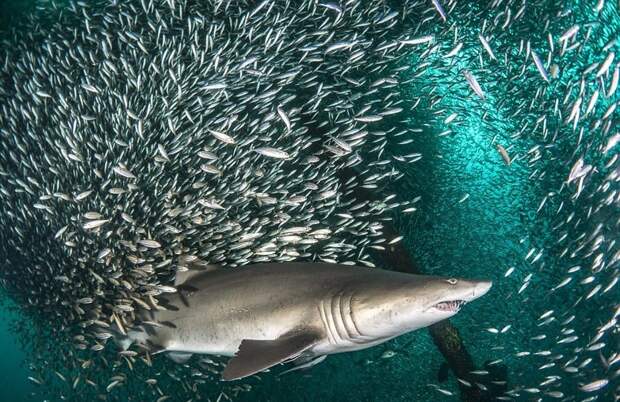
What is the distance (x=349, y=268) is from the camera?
4051 mm

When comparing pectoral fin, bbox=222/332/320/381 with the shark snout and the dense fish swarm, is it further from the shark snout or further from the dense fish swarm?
the shark snout

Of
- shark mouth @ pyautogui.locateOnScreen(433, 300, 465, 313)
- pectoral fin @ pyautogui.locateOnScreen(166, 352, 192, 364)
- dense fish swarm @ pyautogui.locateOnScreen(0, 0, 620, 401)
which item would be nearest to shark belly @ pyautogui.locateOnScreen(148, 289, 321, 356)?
pectoral fin @ pyautogui.locateOnScreen(166, 352, 192, 364)

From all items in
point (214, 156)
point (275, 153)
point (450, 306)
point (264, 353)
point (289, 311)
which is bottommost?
point (264, 353)

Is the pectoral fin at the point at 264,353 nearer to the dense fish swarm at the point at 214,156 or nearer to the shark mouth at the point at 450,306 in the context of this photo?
the shark mouth at the point at 450,306

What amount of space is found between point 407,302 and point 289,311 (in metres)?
1.22

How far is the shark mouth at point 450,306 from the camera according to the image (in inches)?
122

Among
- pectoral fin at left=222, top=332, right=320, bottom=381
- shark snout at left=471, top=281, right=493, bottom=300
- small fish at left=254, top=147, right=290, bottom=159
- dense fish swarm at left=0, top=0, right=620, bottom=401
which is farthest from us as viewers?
dense fish swarm at left=0, top=0, right=620, bottom=401

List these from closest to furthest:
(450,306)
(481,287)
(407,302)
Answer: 1. (481,287)
2. (450,306)
3. (407,302)

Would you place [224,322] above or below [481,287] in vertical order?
above

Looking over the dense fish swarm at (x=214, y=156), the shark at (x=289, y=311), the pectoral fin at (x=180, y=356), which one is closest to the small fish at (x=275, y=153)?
the dense fish swarm at (x=214, y=156)

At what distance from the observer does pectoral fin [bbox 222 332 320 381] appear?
3225 mm

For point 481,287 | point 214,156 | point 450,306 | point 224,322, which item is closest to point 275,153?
point 214,156

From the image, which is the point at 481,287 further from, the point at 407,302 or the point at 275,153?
the point at 275,153

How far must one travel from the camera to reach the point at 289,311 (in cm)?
389
